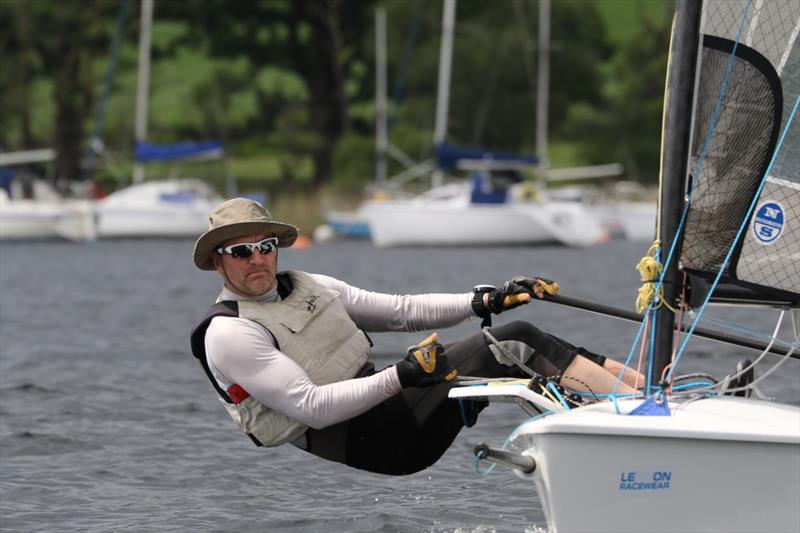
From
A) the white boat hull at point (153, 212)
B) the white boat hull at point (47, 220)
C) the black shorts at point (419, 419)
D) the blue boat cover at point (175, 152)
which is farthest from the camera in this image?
the blue boat cover at point (175, 152)

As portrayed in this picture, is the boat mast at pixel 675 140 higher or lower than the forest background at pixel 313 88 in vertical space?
higher

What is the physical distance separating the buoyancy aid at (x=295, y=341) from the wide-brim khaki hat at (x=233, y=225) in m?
0.23

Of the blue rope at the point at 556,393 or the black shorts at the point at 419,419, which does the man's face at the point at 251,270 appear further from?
the blue rope at the point at 556,393

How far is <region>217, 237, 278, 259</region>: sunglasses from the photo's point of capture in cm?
561

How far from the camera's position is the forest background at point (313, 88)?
4703 centimetres

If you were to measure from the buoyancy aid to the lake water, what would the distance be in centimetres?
107

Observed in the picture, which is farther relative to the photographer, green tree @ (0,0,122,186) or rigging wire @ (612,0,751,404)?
green tree @ (0,0,122,186)

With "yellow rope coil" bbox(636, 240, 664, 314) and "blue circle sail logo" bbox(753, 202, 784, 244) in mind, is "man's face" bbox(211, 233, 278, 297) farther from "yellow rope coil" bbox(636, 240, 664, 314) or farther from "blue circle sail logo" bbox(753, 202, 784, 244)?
"blue circle sail logo" bbox(753, 202, 784, 244)

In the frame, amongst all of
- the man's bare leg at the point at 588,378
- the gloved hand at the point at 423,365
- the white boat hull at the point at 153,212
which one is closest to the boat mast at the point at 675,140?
the man's bare leg at the point at 588,378

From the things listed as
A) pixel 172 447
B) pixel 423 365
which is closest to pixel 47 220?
pixel 172 447

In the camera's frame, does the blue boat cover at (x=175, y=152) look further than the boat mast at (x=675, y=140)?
Yes

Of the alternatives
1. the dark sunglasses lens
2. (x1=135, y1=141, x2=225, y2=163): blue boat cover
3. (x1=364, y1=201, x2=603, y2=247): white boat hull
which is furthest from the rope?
(x1=135, y1=141, x2=225, y2=163): blue boat cover

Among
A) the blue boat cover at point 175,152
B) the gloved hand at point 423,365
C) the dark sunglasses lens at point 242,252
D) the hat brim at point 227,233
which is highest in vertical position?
the hat brim at point 227,233

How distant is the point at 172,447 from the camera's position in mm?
8617
